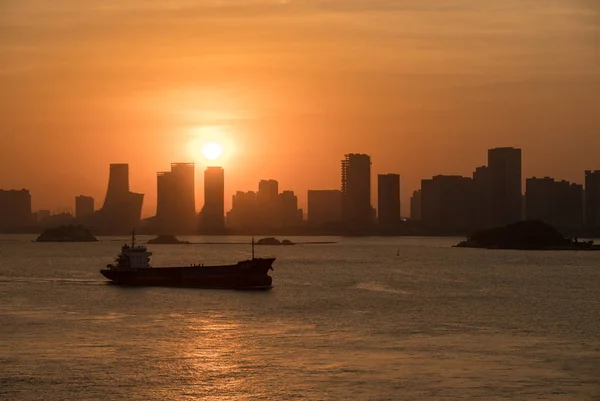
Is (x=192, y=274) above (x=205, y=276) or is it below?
above

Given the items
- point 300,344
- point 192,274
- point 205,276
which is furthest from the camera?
point 192,274

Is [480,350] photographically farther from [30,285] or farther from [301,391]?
[30,285]

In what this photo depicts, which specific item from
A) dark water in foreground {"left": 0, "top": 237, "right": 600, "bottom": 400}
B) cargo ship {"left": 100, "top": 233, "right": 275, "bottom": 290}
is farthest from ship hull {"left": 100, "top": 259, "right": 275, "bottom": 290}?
dark water in foreground {"left": 0, "top": 237, "right": 600, "bottom": 400}

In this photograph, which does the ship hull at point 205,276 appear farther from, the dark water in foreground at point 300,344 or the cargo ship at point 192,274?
the dark water in foreground at point 300,344

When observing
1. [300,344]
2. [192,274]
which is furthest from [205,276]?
[300,344]

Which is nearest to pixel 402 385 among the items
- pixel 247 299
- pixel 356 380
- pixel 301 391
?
pixel 356 380

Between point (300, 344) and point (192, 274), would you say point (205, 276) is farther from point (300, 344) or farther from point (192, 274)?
point (300, 344)

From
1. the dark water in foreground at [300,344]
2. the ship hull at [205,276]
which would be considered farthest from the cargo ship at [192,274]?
the dark water in foreground at [300,344]
